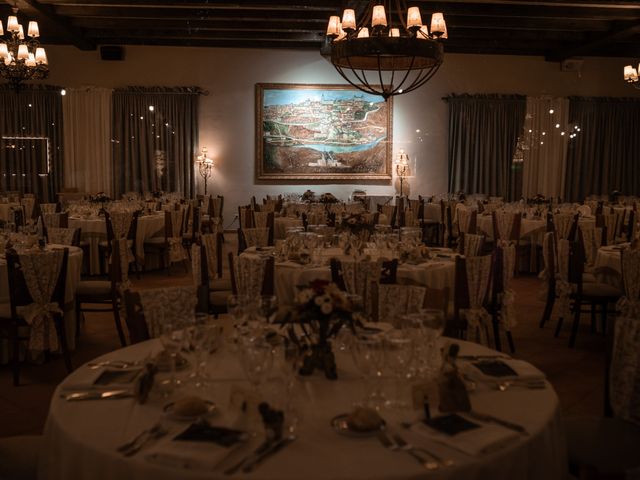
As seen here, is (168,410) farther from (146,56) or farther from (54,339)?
(146,56)

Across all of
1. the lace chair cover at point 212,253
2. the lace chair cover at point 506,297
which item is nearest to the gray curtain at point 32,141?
the lace chair cover at point 212,253

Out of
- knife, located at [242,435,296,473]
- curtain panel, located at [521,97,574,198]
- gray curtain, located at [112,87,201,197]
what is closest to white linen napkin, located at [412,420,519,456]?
knife, located at [242,435,296,473]

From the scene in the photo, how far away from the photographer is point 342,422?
6.77 ft

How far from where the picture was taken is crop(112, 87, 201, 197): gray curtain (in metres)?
14.4

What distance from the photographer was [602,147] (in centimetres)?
1538

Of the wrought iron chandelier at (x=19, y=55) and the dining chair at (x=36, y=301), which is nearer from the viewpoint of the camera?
the dining chair at (x=36, y=301)

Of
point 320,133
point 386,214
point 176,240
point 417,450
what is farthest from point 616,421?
point 320,133

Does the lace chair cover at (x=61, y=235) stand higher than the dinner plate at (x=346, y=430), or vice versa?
the lace chair cover at (x=61, y=235)

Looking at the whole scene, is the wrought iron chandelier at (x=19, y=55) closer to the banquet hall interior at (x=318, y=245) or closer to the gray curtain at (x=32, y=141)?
the banquet hall interior at (x=318, y=245)

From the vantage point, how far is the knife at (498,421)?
2.05 meters

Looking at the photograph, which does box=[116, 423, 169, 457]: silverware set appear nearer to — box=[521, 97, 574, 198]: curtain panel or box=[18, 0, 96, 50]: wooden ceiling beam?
box=[18, 0, 96, 50]: wooden ceiling beam

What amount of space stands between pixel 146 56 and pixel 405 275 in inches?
434

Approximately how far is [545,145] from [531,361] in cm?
1075

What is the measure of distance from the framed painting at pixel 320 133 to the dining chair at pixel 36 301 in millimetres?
9835
